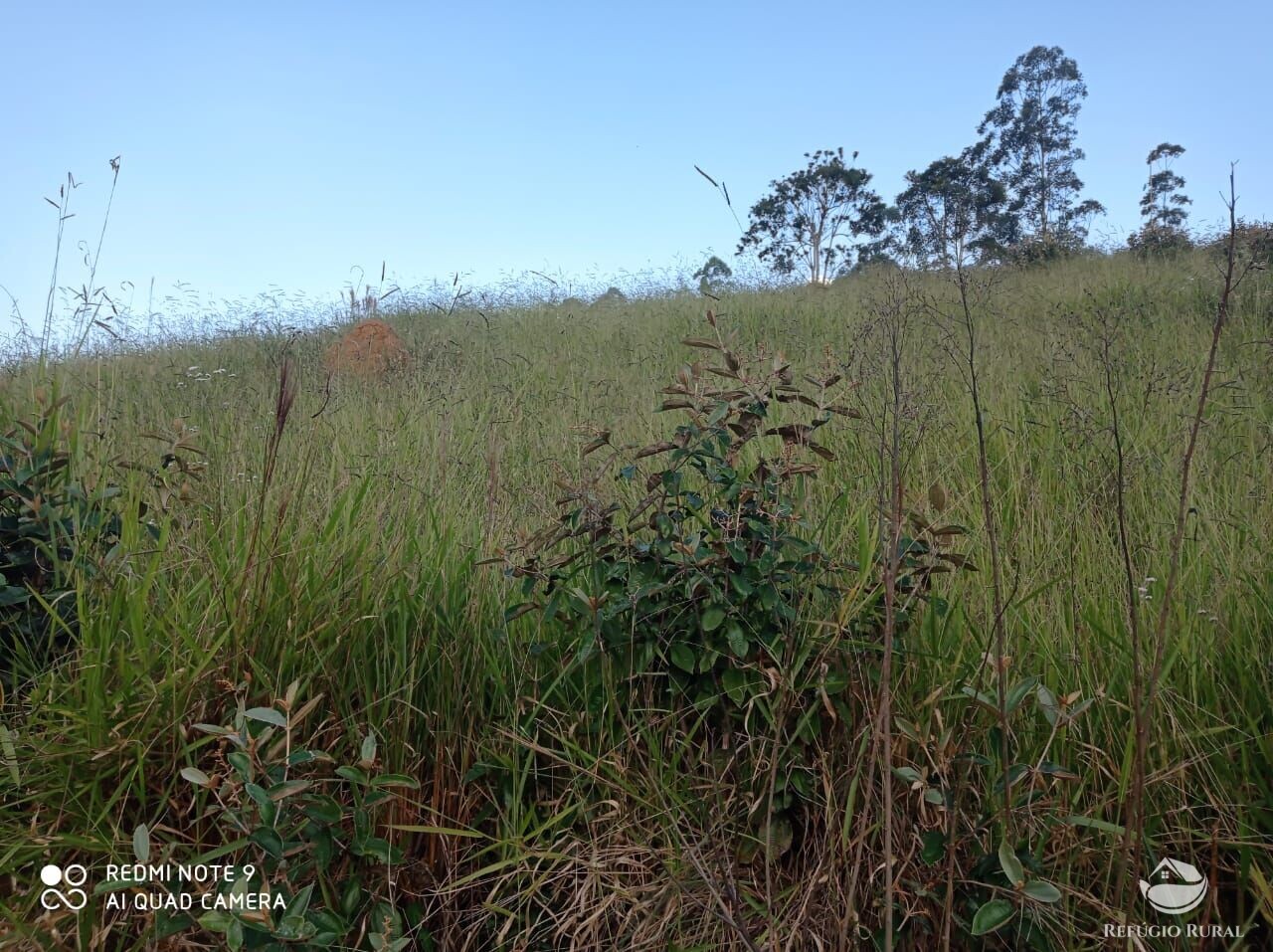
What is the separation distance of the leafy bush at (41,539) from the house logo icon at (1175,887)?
2.49m

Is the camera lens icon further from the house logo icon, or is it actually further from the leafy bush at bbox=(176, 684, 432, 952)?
the house logo icon

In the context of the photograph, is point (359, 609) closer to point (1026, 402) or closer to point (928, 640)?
point (928, 640)

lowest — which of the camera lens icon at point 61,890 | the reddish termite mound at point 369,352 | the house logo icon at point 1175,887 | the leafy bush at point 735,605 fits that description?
the house logo icon at point 1175,887

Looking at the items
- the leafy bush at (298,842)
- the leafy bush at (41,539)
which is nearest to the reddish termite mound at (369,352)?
the leafy bush at (41,539)

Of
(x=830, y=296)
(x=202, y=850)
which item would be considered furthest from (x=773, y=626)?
(x=830, y=296)

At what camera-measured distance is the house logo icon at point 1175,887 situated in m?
1.58

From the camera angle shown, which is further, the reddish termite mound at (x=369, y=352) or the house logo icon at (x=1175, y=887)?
the reddish termite mound at (x=369, y=352)

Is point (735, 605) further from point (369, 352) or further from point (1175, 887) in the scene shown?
point (369, 352)

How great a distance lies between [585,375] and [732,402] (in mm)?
3265

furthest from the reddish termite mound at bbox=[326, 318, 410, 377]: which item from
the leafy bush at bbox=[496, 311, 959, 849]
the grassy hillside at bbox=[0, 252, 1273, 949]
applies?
the leafy bush at bbox=[496, 311, 959, 849]

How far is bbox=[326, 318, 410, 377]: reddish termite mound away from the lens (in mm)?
5996

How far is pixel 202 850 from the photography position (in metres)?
1.70

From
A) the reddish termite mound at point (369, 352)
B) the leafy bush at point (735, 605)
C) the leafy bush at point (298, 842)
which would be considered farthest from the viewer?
the reddish termite mound at point (369, 352)

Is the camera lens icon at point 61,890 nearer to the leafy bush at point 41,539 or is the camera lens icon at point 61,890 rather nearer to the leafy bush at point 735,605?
the leafy bush at point 41,539
